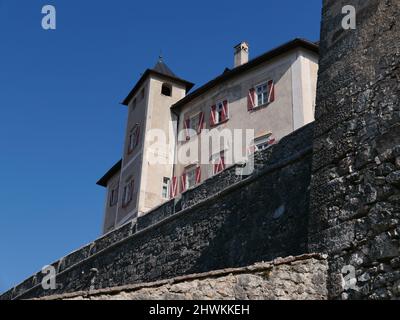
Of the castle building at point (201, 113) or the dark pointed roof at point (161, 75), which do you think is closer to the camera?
the castle building at point (201, 113)

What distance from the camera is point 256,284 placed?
20.9 feet

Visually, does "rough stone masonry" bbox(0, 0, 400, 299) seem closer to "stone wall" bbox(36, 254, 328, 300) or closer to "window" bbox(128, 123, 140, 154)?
"stone wall" bbox(36, 254, 328, 300)

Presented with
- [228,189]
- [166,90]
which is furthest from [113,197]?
[228,189]

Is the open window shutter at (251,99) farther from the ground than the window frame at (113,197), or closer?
farther from the ground

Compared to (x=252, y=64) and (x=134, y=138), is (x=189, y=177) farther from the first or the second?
(x=252, y=64)

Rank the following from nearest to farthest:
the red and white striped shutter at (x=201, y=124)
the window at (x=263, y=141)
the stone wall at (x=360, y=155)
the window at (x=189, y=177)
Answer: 1. the stone wall at (x=360, y=155)
2. the window at (x=263, y=141)
3. the window at (x=189, y=177)
4. the red and white striped shutter at (x=201, y=124)

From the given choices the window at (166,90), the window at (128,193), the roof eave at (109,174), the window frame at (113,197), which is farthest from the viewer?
the roof eave at (109,174)

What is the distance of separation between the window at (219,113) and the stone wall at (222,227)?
11.3 m

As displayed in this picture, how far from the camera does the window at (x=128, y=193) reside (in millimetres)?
26953

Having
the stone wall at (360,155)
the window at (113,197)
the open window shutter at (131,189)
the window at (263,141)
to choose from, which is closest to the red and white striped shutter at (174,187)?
the open window shutter at (131,189)

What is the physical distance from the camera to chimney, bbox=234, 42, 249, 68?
1073 inches

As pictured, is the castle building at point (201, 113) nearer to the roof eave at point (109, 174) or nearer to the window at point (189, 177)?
the window at point (189, 177)
